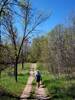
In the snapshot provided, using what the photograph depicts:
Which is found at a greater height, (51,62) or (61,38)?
(61,38)

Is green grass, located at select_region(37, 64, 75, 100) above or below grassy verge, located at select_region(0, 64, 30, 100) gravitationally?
above

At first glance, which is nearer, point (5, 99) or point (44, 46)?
point (5, 99)

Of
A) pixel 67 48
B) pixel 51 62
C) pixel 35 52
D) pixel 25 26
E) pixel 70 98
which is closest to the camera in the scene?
pixel 70 98

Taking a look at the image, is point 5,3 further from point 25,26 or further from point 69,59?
point 69,59

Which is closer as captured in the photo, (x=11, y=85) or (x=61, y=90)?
(x=61, y=90)

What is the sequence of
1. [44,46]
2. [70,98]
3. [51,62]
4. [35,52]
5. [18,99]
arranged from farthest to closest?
[35,52] → [44,46] → [51,62] → [18,99] → [70,98]

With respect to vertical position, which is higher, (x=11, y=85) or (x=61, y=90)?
(x=61, y=90)

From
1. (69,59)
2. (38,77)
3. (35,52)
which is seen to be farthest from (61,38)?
(35,52)

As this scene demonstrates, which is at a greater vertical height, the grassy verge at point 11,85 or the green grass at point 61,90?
the green grass at point 61,90

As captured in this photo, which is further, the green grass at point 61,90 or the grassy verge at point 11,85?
the grassy verge at point 11,85

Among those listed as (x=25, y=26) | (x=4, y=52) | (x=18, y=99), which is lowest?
(x=18, y=99)

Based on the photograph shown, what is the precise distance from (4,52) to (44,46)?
40.2m

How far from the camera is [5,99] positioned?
1888 cm

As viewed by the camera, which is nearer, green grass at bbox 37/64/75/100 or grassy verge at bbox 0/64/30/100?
green grass at bbox 37/64/75/100
